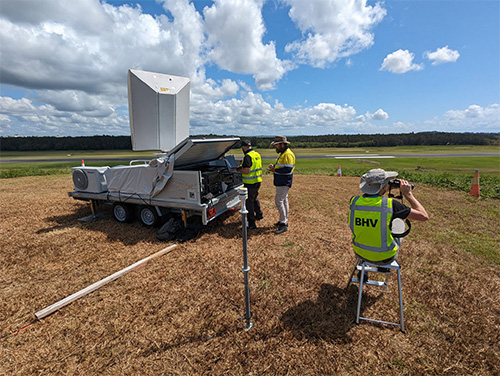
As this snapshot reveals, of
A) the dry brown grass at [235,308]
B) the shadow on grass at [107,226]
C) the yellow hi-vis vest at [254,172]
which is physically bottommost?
the dry brown grass at [235,308]

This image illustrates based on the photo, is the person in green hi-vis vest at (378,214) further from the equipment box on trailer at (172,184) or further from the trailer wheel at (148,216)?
the trailer wheel at (148,216)

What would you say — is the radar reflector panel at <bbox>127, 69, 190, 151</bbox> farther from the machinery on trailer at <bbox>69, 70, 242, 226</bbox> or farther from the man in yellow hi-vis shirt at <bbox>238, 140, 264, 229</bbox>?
the man in yellow hi-vis shirt at <bbox>238, 140, 264, 229</bbox>

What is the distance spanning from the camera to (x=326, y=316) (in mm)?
3020

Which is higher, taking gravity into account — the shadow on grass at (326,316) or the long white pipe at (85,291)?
the long white pipe at (85,291)

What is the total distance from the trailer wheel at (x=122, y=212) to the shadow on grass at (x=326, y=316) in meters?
4.97

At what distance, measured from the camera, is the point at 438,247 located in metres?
5.00

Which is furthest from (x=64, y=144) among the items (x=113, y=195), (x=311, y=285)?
(x=311, y=285)

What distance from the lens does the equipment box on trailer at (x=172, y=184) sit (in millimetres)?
5078

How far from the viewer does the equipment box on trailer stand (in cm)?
508

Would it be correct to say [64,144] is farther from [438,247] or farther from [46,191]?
[438,247]

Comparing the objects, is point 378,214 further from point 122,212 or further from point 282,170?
point 122,212

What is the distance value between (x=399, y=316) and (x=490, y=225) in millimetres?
5532

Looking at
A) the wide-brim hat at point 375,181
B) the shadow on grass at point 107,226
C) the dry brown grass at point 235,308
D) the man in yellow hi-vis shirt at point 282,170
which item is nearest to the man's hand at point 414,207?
the wide-brim hat at point 375,181

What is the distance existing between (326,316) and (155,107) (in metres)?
5.57
